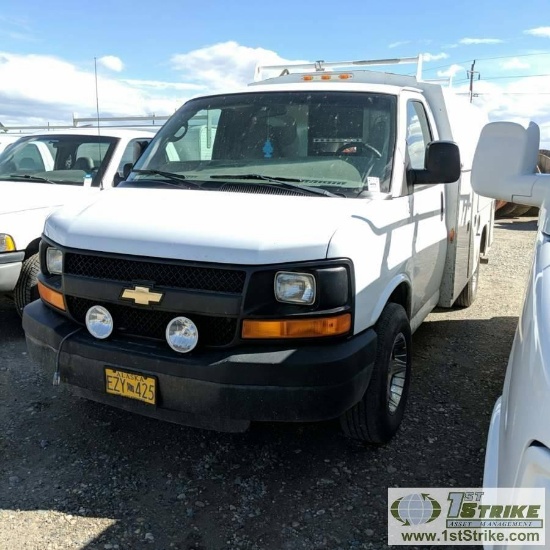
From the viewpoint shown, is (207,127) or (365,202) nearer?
(365,202)

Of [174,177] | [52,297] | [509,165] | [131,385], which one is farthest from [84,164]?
[509,165]

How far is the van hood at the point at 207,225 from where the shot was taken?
2678mm

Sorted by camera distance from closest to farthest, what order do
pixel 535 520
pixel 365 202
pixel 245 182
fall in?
pixel 535 520 → pixel 365 202 → pixel 245 182

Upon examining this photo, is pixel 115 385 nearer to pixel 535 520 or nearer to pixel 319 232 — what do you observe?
pixel 319 232

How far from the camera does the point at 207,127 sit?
4.25 meters

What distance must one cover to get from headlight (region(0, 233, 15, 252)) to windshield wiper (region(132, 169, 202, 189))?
5.64 ft

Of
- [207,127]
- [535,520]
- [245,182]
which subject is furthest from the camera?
[207,127]

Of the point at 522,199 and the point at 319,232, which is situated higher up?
the point at 522,199

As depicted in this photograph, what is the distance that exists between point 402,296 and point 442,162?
2.90 ft

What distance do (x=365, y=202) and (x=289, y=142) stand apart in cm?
86

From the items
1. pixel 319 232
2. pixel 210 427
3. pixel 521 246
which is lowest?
pixel 521 246

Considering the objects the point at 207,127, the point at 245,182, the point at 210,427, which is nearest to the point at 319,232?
the point at 245,182

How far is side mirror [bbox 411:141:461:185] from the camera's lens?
3.53 meters

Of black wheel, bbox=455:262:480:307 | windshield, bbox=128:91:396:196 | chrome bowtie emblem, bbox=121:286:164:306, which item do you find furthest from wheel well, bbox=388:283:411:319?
black wheel, bbox=455:262:480:307
